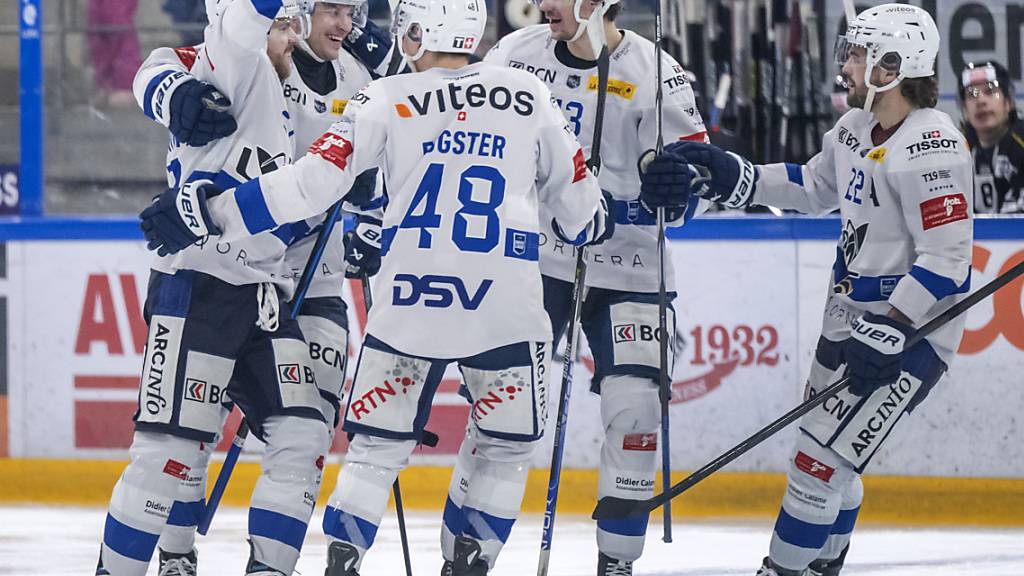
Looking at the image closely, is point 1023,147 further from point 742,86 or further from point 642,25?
point 642,25

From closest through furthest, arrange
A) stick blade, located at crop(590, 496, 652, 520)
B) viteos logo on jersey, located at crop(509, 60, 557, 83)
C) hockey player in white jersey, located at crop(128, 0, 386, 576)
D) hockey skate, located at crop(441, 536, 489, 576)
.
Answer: hockey skate, located at crop(441, 536, 489, 576)
hockey player in white jersey, located at crop(128, 0, 386, 576)
stick blade, located at crop(590, 496, 652, 520)
viteos logo on jersey, located at crop(509, 60, 557, 83)

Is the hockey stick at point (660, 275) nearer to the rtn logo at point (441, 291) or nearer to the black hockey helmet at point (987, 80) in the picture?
the rtn logo at point (441, 291)

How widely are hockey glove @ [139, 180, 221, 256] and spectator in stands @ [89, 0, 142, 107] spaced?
3.21 m

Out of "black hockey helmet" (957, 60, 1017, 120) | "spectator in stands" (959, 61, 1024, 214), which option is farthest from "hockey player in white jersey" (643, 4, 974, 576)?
"black hockey helmet" (957, 60, 1017, 120)

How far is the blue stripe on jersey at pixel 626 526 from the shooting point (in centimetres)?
400

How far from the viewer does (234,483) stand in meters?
5.69

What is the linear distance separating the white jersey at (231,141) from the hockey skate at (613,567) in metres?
1.10

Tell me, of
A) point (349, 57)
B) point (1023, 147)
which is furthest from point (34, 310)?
point (1023, 147)

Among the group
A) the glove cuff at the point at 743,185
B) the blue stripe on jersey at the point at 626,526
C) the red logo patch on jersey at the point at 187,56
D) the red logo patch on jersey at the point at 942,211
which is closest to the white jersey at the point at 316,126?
the red logo patch on jersey at the point at 187,56

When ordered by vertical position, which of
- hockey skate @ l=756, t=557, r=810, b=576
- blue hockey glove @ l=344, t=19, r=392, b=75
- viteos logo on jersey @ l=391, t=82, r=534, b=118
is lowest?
hockey skate @ l=756, t=557, r=810, b=576

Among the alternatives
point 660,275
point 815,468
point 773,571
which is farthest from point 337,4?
point 773,571

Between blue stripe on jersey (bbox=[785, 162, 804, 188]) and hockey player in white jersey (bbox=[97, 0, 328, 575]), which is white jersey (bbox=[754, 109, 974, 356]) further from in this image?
hockey player in white jersey (bbox=[97, 0, 328, 575])

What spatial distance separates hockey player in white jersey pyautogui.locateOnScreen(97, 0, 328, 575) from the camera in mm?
3521

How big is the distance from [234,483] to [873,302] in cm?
265
